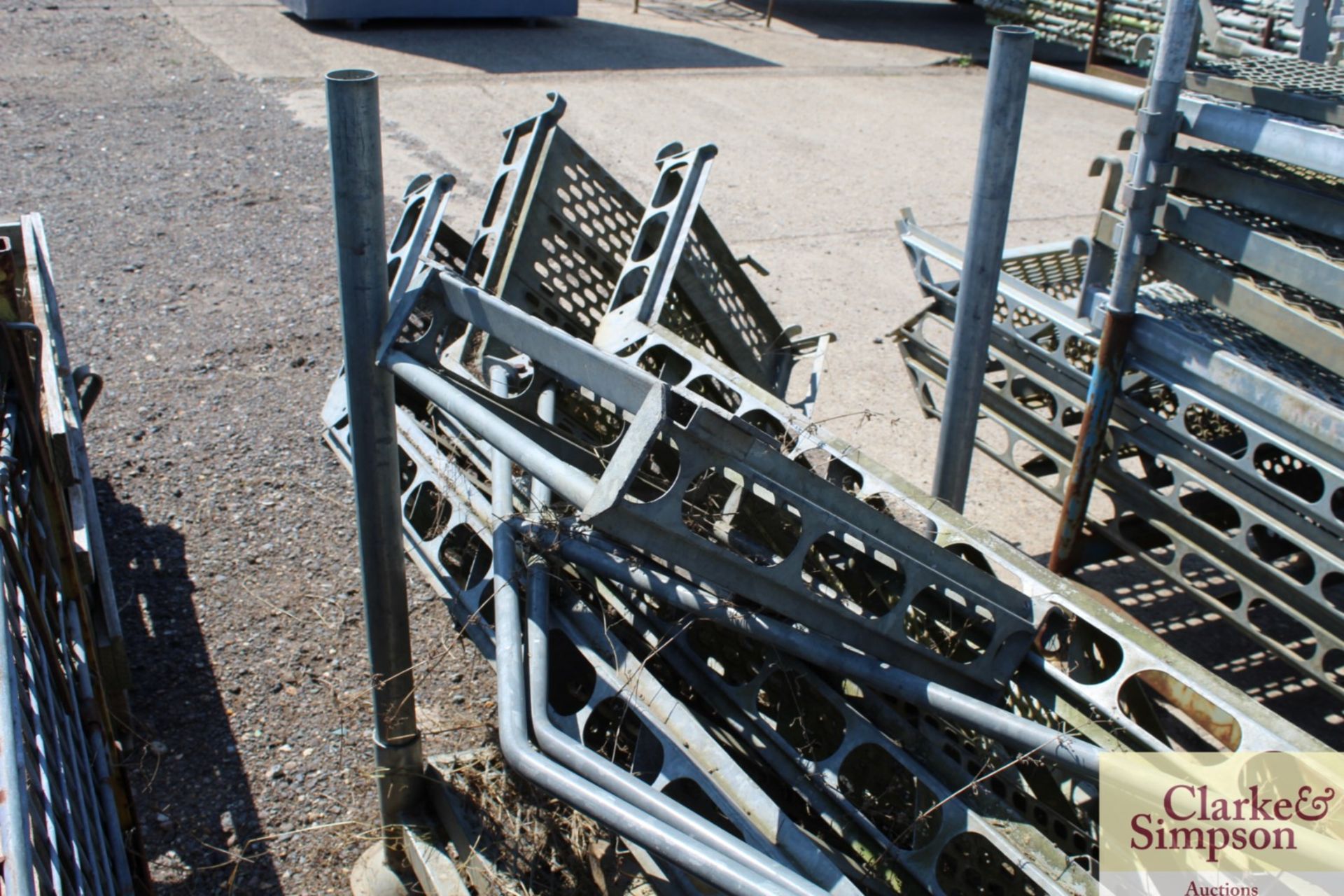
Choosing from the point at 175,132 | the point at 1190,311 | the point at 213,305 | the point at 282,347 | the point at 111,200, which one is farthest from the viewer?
the point at 175,132

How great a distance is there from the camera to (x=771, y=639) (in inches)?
84.9

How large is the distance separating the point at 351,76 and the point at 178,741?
2.32 m

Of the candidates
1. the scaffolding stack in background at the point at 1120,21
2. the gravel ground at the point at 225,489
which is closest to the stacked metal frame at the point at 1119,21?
the scaffolding stack in background at the point at 1120,21

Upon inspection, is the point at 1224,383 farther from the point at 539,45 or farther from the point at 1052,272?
the point at 539,45

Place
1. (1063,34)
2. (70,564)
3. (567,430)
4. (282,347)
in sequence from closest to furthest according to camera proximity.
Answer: (70,564) → (567,430) → (282,347) → (1063,34)

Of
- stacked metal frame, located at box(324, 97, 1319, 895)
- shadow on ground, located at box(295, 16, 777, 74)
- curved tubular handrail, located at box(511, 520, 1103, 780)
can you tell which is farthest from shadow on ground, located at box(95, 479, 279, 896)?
shadow on ground, located at box(295, 16, 777, 74)

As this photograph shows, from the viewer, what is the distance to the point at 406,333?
373 cm

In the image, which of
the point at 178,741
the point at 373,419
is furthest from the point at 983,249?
the point at 178,741

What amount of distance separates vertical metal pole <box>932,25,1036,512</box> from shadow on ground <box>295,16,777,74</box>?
9.63 m

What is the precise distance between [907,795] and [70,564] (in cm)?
204

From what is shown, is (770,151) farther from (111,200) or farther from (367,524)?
(367,524)

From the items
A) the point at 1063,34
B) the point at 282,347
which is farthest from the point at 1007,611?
the point at 1063,34

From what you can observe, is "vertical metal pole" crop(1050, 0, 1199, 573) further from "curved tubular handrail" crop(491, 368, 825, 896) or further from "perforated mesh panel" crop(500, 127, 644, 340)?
"curved tubular handrail" crop(491, 368, 825, 896)

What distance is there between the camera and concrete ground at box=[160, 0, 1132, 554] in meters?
6.68
